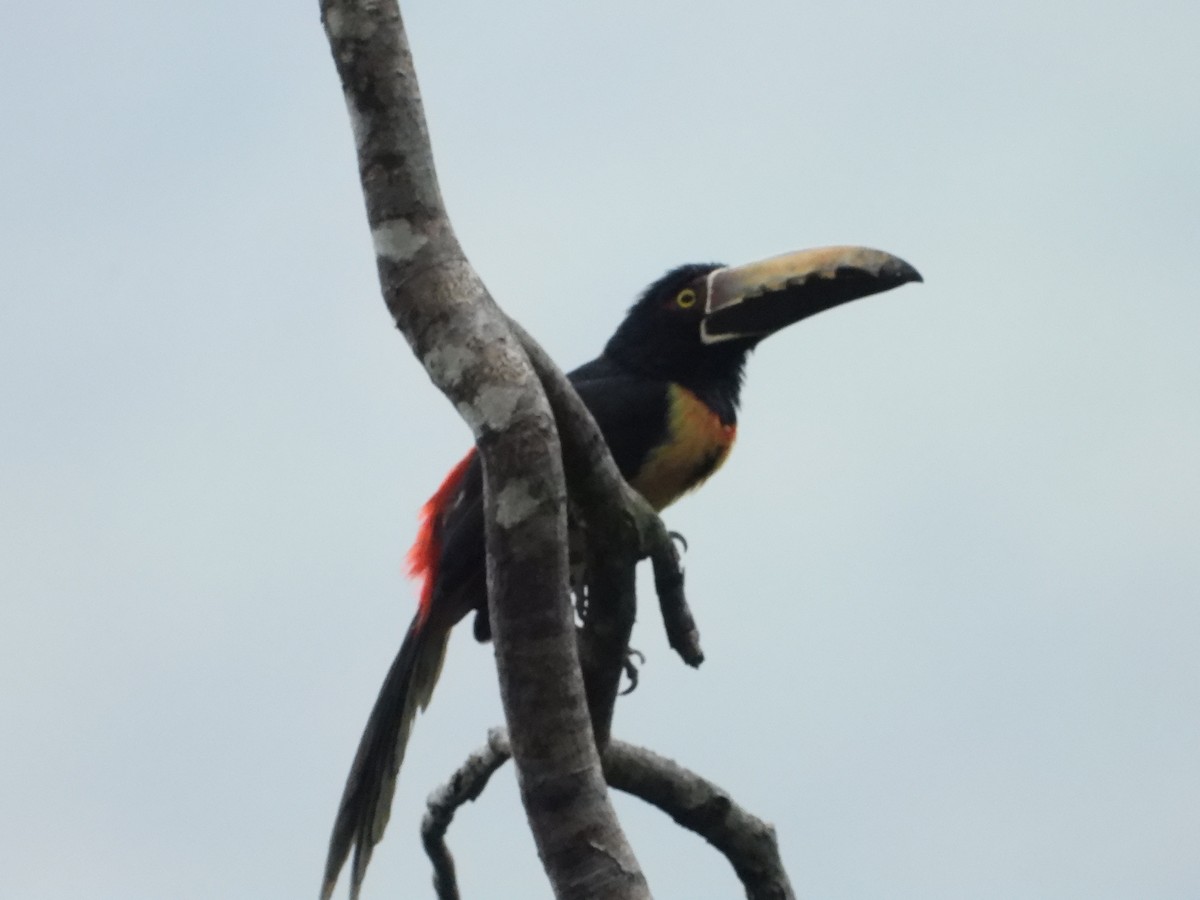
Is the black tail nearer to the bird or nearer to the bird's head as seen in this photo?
the bird

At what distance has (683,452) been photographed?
18.7 ft

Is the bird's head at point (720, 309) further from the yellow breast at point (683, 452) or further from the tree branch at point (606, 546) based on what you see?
the tree branch at point (606, 546)

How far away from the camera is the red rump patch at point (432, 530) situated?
17.9 ft

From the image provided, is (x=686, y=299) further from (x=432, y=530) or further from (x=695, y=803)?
(x=695, y=803)

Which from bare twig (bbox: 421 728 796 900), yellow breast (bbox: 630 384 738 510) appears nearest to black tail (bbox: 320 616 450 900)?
bare twig (bbox: 421 728 796 900)

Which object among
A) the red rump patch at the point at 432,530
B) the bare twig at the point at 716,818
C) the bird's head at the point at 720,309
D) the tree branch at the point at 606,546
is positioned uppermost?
the bird's head at the point at 720,309

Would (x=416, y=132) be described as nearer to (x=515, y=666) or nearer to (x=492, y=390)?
(x=492, y=390)

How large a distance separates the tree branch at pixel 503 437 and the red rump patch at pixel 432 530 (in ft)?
7.18

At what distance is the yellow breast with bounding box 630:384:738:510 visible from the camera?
224 inches

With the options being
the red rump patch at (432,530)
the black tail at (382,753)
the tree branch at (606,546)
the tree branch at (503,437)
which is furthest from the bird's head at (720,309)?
the tree branch at (503,437)

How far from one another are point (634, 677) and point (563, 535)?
3.92 feet

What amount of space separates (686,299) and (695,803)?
6.63ft

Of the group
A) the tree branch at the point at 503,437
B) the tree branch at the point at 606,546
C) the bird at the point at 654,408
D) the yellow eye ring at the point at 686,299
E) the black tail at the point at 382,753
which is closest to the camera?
the tree branch at the point at 503,437

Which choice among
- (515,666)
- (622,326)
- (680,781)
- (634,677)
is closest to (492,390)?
(515,666)
